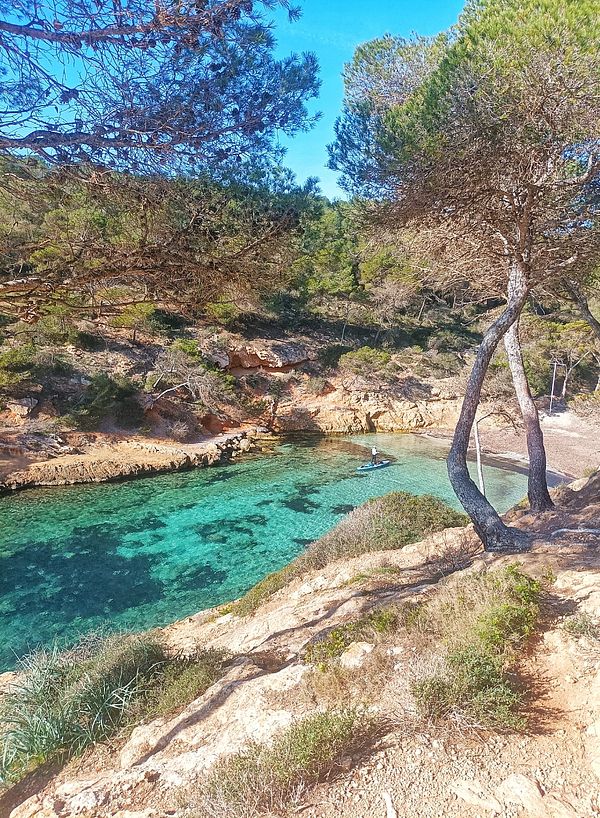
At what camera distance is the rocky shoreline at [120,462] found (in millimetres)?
13461

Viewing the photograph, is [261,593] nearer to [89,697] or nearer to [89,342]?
[89,697]

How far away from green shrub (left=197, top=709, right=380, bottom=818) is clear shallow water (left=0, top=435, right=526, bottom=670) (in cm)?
519

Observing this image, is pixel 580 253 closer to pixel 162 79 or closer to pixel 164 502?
pixel 162 79

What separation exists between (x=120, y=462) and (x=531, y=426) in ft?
42.7

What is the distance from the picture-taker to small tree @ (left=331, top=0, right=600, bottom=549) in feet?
14.0

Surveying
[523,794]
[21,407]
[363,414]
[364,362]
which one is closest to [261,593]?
[523,794]

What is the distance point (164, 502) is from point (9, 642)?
250 inches

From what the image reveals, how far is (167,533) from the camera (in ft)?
35.3

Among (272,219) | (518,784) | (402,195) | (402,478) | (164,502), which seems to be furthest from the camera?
(402,478)

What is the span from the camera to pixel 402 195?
17.6 ft

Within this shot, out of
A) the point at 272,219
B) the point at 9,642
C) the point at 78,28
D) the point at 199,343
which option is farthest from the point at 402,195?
the point at 199,343

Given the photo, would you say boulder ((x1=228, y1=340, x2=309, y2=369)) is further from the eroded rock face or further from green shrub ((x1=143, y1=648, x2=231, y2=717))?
green shrub ((x1=143, y1=648, x2=231, y2=717))

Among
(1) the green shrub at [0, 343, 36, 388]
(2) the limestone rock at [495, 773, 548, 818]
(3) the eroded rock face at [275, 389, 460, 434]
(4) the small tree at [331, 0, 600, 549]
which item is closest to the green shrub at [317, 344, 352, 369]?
(3) the eroded rock face at [275, 389, 460, 434]

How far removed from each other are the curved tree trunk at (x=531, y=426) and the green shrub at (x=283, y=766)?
16.7 ft
